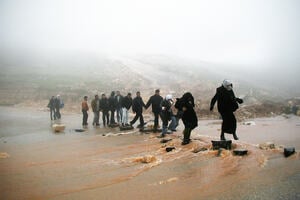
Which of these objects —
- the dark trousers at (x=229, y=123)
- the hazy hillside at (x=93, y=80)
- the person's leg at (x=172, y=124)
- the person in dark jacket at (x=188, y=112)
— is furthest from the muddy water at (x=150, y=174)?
the hazy hillside at (x=93, y=80)

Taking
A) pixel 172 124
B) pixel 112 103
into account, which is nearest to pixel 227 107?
pixel 172 124

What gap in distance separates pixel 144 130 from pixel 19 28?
393 ft

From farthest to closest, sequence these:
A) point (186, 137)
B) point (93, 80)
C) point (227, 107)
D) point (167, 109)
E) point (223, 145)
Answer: point (93, 80) → point (167, 109) → point (186, 137) → point (227, 107) → point (223, 145)

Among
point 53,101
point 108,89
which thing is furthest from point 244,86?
point 53,101

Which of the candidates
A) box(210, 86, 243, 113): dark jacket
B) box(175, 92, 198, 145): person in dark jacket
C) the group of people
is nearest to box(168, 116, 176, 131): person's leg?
the group of people

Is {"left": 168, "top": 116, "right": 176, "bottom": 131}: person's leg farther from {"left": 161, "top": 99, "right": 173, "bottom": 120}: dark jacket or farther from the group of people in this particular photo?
{"left": 161, "top": 99, "right": 173, "bottom": 120}: dark jacket

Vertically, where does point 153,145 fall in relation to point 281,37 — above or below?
below

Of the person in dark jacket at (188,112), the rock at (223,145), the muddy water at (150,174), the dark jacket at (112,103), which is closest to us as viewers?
the muddy water at (150,174)

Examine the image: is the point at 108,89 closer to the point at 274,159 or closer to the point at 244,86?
the point at 244,86

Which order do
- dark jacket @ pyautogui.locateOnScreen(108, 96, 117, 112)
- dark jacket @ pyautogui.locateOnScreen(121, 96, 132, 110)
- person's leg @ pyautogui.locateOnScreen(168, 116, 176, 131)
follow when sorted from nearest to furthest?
1. person's leg @ pyautogui.locateOnScreen(168, 116, 176, 131)
2. dark jacket @ pyautogui.locateOnScreen(121, 96, 132, 110)
3. dark jacket @ pyautogui.locateOnScreen(108, 96, 117, 112)

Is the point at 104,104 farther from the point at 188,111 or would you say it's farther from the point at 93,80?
the point at 93,80

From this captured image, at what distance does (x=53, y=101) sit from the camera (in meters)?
22.7

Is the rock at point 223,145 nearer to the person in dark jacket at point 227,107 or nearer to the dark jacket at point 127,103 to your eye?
the person in dark jacket at point 227,107

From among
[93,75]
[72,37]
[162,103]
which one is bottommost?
[162,103]
